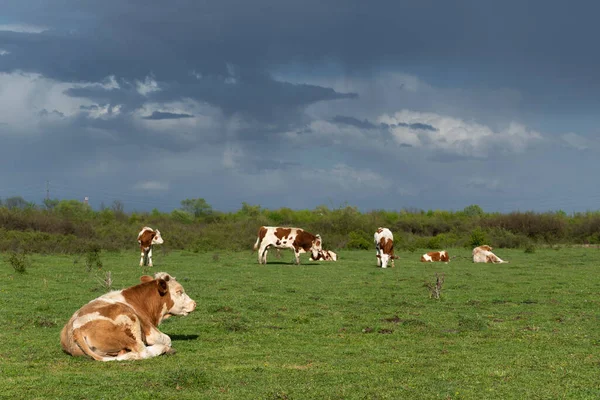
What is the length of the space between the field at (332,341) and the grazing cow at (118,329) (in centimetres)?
22

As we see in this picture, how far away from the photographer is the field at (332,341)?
25.9ft

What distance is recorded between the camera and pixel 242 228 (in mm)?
58375

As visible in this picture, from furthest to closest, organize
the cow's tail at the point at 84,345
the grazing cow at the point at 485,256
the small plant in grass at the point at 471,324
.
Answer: the grazing cow at the point at 485,256, the small plant in grass at the point at 471,324, the cow's tail at the point at 84,345

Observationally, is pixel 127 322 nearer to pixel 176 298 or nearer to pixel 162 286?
pixel 162 286

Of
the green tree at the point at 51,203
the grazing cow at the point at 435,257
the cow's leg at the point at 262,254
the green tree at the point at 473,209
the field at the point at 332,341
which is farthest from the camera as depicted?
the green tree at the point at 473,209

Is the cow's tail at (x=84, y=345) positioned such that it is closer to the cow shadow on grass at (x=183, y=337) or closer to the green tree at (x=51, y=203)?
the cow shadow on grass at (x=183, y=337)

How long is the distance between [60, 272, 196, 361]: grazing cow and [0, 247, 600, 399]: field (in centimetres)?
22

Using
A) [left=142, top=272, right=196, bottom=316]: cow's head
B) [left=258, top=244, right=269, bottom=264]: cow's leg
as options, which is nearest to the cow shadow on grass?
[left=142, top=272, right=196, bottom=316]: cow's head

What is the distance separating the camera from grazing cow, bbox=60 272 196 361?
30.5 feet

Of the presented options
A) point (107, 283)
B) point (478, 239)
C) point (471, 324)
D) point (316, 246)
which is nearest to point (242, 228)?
point (478, 239)

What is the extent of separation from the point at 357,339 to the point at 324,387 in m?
4.05

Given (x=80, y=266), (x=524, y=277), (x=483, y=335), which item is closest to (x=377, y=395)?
(x=483, y=335)

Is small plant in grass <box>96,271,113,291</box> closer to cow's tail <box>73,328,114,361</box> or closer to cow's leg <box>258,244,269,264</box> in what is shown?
cow's tail <box>73,328,114,361</box>

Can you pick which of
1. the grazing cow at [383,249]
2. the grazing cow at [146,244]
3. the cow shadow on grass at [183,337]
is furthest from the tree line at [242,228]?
the cow shadow on grass at [183,337]
